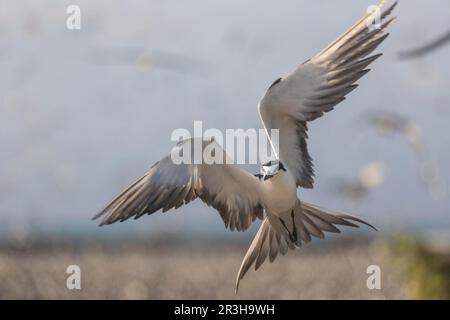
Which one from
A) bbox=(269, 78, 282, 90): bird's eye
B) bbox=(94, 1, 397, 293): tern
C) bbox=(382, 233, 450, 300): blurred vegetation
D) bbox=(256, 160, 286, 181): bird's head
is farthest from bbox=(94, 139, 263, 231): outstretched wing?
bbox=(382, 233, 450, 300): blurred vegetation

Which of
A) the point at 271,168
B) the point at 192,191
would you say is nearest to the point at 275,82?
the point at 271,168

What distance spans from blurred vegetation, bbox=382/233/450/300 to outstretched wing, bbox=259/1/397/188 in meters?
2.88

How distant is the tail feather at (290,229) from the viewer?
210 inches

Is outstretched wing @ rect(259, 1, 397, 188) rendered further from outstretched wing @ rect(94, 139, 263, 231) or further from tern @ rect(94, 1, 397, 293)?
outstretched wing @ rect(94, 139, 263, 231)

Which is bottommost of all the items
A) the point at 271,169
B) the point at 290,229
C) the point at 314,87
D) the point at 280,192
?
the point at 290,229

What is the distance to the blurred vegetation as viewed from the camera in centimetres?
809

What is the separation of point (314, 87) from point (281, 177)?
0.59m

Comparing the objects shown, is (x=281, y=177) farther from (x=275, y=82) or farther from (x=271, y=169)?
(x=275, y=82)

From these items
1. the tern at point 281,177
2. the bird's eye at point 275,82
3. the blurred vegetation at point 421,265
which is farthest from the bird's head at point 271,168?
the blurred vegetation at point 421,265

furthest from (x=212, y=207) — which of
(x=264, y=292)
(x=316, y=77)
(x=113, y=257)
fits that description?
(x=113, y=257)

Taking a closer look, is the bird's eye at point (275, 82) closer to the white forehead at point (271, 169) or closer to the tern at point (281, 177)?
the tern at point (281, 177)

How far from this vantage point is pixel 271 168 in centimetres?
508

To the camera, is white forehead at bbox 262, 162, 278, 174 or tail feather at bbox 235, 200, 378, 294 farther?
tail feather at bbox 235, 200, 378, 294

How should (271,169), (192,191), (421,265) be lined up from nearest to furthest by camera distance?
(271,169), (192,191), (421,265)
